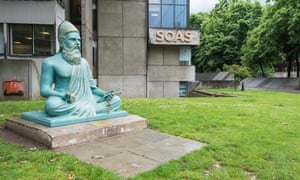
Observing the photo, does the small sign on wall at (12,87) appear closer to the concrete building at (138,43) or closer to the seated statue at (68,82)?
the concrete building at (138,43)

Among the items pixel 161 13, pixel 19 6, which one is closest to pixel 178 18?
pixel 161 13

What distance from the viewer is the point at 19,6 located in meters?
12.7

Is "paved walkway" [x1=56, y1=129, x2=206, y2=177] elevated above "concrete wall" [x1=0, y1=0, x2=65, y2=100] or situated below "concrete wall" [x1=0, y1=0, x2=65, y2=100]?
below

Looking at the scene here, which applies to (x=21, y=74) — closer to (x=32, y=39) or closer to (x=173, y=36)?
(x=32, y=39)

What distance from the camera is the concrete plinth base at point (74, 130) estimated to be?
13.7ft

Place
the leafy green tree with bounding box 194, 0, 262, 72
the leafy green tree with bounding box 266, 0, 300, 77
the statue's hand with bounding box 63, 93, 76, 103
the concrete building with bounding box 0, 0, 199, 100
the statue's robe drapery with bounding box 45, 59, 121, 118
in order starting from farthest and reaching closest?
the leafy green tree with bounding box 194, 0, 262, 72, the leafy green tree with bounding box 266, 0, 300, 77, the concrete building with bounding box 0, 0, 199, 100, the statue's hand with bounding box 63, 93, 76, 103, the statue's robe drapery with bounding box 45, 59, 121, 118

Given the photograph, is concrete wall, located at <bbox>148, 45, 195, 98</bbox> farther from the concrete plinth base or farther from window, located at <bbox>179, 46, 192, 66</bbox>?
the concrete plinth base

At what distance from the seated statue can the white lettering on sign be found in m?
13.2

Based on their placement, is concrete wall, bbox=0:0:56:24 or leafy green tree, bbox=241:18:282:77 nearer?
concrete wall, bbox=0:0:56:24

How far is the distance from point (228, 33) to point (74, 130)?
1547 inches

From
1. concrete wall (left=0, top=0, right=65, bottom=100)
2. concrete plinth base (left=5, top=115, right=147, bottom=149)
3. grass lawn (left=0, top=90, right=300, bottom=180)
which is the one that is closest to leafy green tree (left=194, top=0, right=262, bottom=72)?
concrete wall (left=0, top=0, right=65, bottom=100)

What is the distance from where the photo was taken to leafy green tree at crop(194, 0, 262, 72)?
125 feet

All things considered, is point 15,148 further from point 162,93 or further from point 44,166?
point 162,93

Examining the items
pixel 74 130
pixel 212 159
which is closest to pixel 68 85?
pixel 74 130
